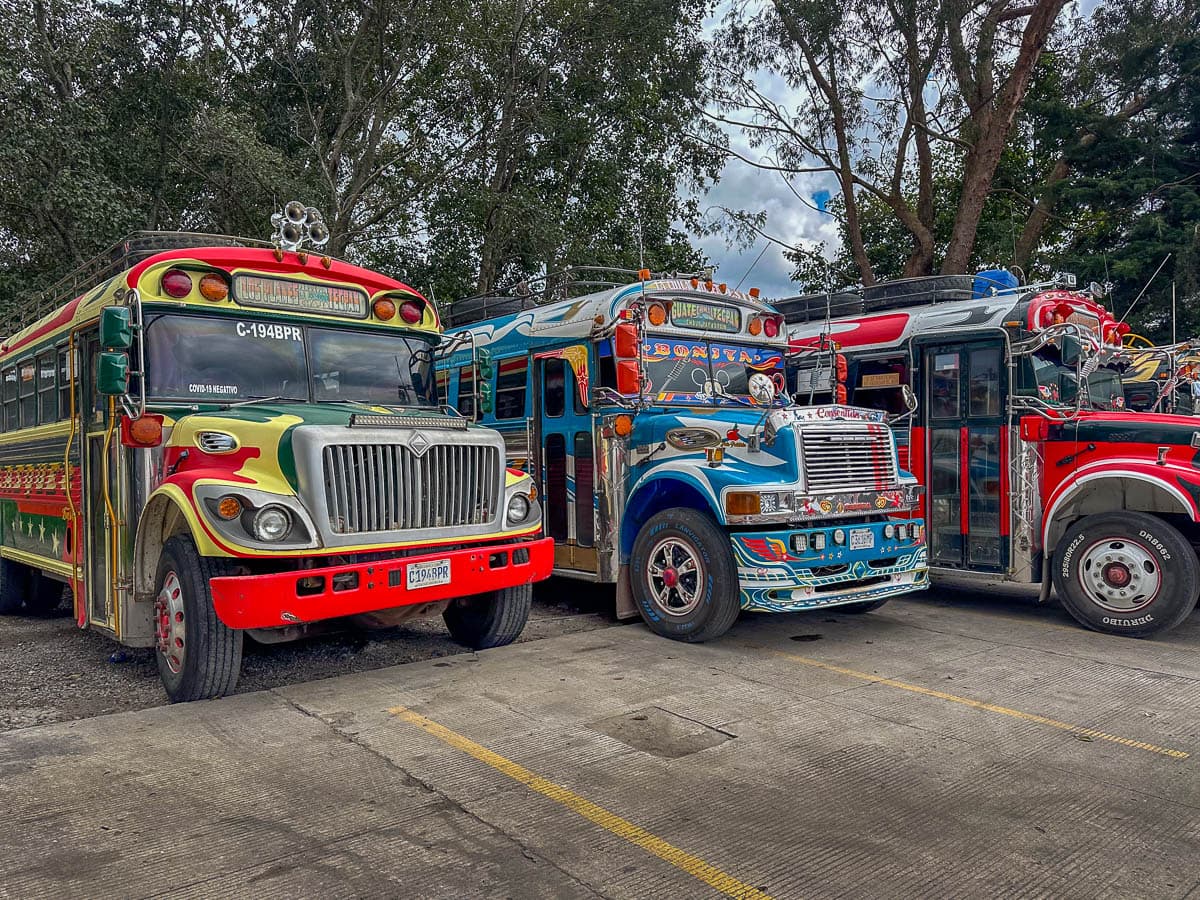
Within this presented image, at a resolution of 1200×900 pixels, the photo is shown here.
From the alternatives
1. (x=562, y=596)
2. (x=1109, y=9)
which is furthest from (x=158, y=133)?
(x=1109, y=9)

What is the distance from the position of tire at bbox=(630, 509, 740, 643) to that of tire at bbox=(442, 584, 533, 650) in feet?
3.66

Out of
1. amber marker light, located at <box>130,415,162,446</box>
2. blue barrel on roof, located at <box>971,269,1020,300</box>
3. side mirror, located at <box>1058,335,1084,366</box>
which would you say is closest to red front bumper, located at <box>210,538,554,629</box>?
amber marker light, located at <box>130,415,162,446</box>

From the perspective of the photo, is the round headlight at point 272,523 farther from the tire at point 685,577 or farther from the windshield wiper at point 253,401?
the tire at point 685,577

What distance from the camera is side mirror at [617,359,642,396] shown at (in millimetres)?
7461

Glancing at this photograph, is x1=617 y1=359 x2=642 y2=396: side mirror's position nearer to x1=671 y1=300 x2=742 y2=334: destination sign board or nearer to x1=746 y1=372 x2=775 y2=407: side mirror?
x1=671 y1=300 x2=742 y2=334: destination sign board

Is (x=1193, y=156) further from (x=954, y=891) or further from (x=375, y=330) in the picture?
(x=954, y=891)

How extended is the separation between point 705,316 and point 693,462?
1641mm

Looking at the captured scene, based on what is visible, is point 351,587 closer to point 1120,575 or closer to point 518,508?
point 518,508

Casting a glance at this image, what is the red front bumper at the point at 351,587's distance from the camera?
4906 mm

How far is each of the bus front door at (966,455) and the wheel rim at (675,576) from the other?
3010 millimetres

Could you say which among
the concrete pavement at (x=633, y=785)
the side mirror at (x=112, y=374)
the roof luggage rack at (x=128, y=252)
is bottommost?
the concrete pavement at (x=633, y=785)

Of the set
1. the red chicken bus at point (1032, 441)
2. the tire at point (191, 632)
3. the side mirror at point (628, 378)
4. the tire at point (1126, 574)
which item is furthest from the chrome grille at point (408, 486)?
the tire at point (1126, 574)

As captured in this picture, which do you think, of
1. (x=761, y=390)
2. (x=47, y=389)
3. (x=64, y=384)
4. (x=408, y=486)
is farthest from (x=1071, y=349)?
(x=47, y=389)

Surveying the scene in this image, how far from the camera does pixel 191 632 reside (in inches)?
207
